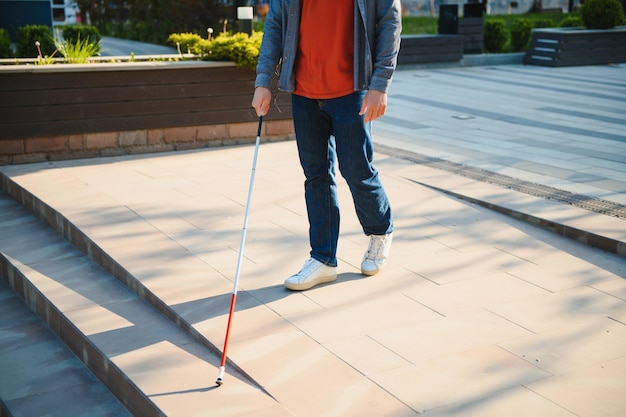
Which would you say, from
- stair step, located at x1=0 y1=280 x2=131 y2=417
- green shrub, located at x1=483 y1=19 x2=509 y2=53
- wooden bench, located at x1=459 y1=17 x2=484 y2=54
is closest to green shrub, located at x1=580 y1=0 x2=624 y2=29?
green shrub, located at x1=483 y1=19 x2=509 y2=53

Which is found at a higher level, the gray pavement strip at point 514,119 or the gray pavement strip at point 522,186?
the gray pavement strip at point 514,119

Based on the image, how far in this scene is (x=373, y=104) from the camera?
13.5 ft

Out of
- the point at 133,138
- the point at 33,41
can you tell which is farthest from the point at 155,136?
the point at 33,41

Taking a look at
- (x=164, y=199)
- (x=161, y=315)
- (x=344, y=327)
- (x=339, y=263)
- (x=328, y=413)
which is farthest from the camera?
(x=164, y=199)

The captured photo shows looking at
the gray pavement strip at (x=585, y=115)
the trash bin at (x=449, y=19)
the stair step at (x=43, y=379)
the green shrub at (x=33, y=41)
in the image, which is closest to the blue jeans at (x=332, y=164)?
the stair step at (x=43, y=379)

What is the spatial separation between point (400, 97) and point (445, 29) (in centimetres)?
609

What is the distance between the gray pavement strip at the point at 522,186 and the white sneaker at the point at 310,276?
2407 millimetres

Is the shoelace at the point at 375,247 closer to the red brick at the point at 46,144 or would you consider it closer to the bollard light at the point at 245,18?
the red brick at the point at 46,144

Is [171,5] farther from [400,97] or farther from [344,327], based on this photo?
[344,327]

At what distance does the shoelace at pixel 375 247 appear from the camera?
462cm

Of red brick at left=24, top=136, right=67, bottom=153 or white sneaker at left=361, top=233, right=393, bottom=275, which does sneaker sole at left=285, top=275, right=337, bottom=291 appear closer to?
white sneaker at left=361, top=233, right=393, bottom=275

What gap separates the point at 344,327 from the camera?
3965 millimetres

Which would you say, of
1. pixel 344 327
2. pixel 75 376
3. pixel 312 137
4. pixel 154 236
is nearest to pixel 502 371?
pixel 344 327

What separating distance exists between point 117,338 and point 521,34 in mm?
17788
